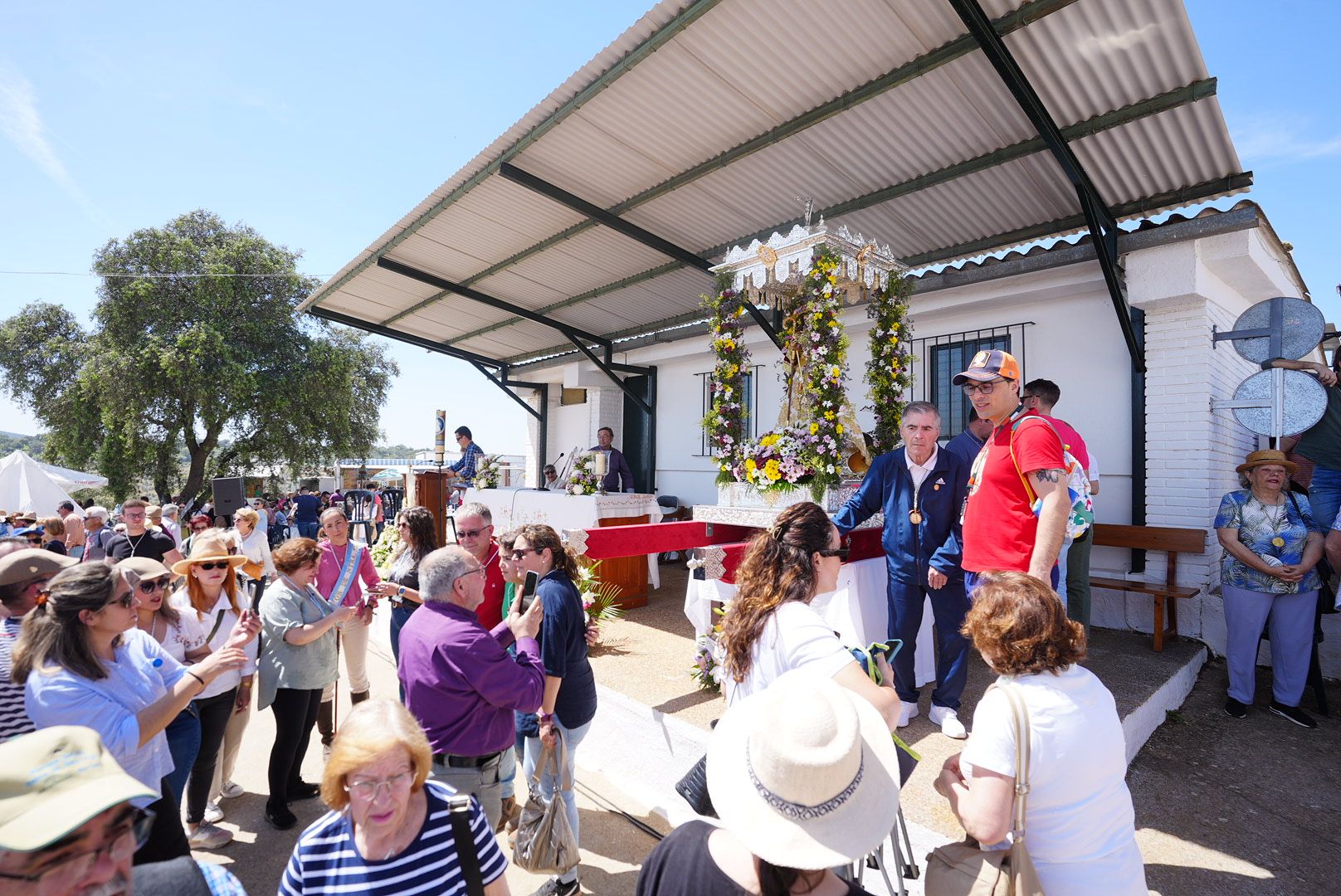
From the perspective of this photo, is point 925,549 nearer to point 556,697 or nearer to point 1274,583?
point 556,697

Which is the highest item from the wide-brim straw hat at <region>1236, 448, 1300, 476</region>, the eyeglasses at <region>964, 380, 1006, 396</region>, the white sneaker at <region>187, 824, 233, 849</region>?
the eyeglasses at <region>964, 380, 1006, 396</region>

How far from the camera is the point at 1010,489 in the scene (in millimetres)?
3129

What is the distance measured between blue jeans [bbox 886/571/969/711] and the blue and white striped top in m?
2.78

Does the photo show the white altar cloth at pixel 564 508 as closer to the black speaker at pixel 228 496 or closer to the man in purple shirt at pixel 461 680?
the black speaker at pixel 228 496

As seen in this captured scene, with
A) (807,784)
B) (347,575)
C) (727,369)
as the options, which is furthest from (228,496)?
(807,784)

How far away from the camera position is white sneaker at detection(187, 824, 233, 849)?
3.45 meters

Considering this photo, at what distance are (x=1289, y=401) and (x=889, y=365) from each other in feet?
9.09

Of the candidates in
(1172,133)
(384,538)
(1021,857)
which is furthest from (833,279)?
(384,538)

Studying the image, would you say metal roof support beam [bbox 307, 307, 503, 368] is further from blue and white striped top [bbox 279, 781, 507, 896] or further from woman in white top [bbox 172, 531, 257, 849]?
blue and white striped top [bbox 279, 781, 507, 896]

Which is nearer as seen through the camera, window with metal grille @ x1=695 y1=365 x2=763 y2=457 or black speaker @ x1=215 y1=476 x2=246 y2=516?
black speaker @ x1=215 y1=476 x2=246 y2=516

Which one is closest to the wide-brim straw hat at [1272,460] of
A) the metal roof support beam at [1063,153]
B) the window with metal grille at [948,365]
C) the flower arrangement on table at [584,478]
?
the metal roof support beam at [1063,153]

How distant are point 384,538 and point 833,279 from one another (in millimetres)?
7959

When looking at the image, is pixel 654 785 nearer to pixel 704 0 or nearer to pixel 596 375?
pixel 704 0

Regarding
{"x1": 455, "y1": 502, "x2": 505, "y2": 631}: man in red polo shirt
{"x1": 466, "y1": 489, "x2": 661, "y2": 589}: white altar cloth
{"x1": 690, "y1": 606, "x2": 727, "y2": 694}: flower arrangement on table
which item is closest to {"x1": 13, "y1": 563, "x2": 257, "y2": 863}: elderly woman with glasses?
{"x1": 455, "y1": 502, "x2": 505, "y2": 631}: man in red polo shirt
